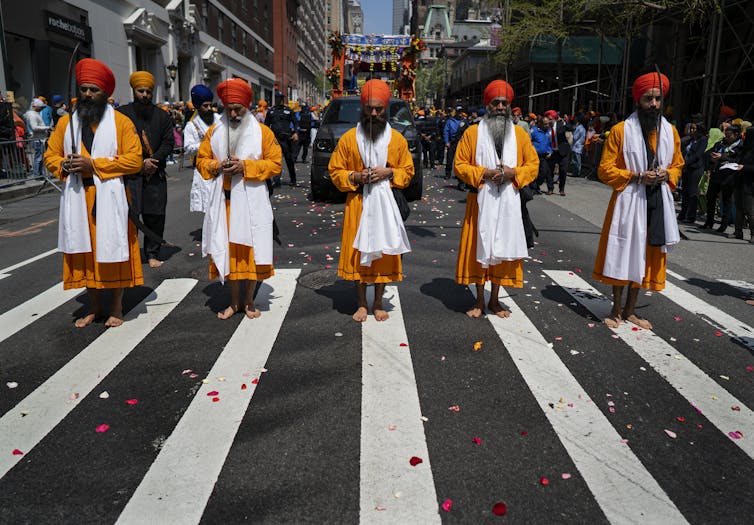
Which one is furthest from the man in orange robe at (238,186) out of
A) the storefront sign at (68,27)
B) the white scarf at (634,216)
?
the storefront sign at (68,27)

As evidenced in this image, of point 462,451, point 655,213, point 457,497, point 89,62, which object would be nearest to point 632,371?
point 655,213

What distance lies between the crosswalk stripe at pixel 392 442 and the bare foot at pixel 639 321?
7.26 ft

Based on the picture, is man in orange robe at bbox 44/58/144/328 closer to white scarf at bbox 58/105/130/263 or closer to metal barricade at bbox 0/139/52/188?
white scarf at bbox 58/105/130/263

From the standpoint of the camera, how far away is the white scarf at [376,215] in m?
5.25

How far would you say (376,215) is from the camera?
5273 millimetres

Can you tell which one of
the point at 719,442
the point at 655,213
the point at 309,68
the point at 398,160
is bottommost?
the point at 719,442

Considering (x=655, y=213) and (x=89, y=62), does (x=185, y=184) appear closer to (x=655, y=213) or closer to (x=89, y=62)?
(x=89, y=62)

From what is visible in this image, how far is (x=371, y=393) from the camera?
13.3 feet

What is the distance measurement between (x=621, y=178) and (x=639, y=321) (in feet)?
4.41

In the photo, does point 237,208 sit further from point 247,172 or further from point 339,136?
point 339,136

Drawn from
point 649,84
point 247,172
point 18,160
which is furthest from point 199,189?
point 18,160

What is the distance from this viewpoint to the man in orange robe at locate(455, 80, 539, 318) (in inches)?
210

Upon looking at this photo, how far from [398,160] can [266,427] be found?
272cm

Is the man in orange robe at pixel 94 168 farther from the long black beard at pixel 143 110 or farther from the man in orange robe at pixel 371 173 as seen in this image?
the long black beard at pixel 143 110
